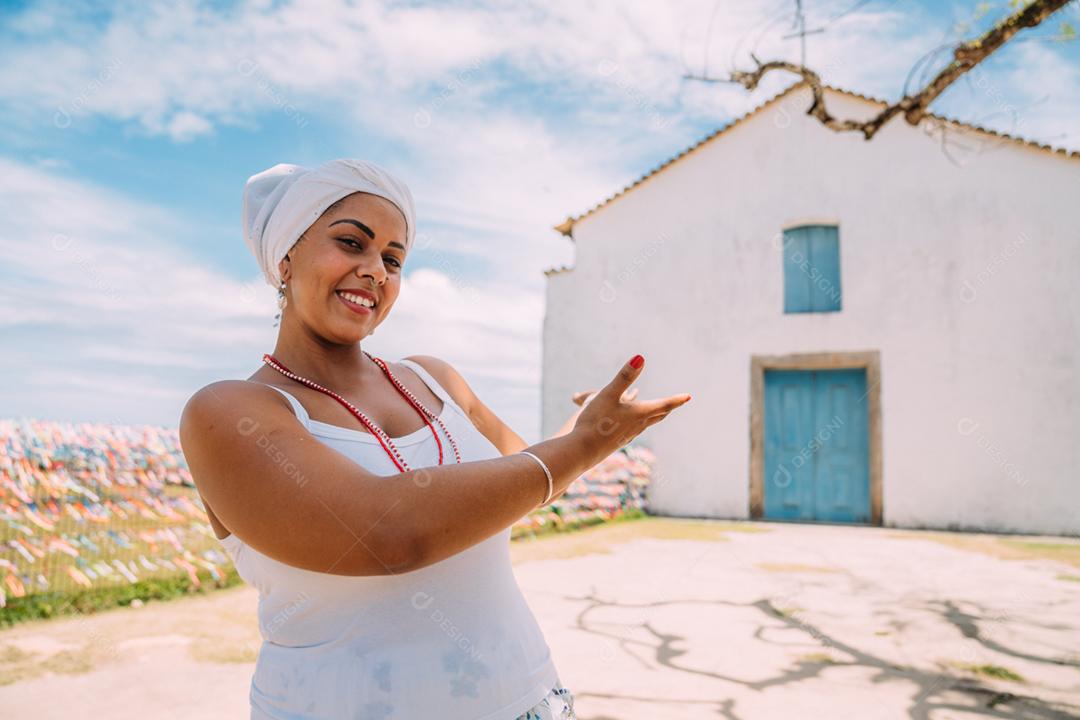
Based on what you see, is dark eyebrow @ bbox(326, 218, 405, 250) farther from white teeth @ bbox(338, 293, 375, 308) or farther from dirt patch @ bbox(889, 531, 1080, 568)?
dirt patch @ bbox(889, 531, 1080, 568)

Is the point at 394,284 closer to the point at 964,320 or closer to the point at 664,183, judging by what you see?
the point at 964,320

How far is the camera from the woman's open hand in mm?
1175

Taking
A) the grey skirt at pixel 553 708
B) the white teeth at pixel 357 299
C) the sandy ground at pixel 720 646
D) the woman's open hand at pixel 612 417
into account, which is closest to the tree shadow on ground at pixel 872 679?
the sandy ground at pixel 720 646

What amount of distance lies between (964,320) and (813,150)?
3.26 metres

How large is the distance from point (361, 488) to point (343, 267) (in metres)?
0.51

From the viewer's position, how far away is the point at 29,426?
4270mm

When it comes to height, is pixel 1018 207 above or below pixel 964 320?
above

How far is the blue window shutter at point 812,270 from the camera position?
410 inches

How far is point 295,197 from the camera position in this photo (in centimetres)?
135

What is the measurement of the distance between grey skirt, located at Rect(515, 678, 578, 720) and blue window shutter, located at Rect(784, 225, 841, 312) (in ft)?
32.9

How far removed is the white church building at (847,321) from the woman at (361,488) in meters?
9.58

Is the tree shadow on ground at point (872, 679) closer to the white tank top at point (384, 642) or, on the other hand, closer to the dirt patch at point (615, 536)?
the white tank top at point (384, 642)

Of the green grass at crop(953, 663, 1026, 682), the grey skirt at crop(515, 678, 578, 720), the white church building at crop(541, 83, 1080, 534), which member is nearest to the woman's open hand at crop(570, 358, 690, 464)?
the grey skirt at crop(515, 678, 578, 720)

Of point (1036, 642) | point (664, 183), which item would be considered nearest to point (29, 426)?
point (1036, 642)
